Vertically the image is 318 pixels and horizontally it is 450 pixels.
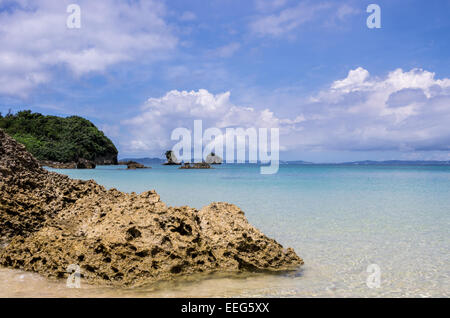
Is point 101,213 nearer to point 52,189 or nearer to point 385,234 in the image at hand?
point 52,189

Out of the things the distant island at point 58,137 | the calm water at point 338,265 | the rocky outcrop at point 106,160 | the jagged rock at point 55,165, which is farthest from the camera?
the rocky outcrop at point 106,160

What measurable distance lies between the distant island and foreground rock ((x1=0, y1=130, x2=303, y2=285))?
215 feet

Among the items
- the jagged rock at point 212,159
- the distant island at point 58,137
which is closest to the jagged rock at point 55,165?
the distant island at point 58,137

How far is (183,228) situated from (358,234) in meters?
4.45

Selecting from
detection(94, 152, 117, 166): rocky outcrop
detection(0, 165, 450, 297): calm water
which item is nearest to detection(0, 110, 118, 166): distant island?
detection(94, 152, 117, 166): rocky outcrop

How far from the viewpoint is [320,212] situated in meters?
10.2

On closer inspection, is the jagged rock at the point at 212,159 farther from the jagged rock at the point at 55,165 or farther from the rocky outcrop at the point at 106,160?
the jagged rock at the point at 55,165

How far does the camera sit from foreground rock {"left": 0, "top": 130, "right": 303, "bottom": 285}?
418cm

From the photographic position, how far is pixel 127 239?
4.30m

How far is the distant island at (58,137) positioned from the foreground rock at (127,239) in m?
65.6

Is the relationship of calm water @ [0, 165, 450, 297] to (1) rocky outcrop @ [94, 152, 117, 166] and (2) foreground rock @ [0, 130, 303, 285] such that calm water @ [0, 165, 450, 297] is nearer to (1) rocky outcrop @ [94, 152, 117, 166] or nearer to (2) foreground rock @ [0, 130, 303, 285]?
(2) foreground rock @ [0, 130, 303, 285]

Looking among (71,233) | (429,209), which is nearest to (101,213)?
(71,233)

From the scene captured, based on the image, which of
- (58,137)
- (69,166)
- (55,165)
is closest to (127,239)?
(69,166)

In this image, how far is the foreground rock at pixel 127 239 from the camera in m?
4.18
